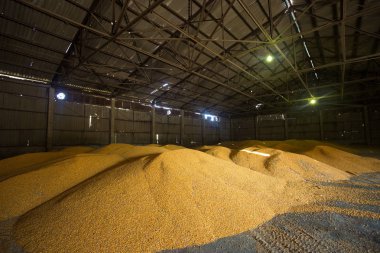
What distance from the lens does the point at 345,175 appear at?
Result: 661cm

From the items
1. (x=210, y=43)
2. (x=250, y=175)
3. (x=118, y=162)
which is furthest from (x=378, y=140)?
(x=118, y=162)

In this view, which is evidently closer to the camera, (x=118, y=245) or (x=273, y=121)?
(x=118, y=245)

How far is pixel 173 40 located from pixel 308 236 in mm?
9816

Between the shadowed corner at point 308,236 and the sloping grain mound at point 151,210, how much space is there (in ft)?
0.54

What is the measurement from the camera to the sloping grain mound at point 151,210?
2.58 metres

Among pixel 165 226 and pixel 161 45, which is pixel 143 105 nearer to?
pixel 161 45

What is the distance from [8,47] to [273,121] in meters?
23.6

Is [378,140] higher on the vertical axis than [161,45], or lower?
lower

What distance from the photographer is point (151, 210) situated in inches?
124

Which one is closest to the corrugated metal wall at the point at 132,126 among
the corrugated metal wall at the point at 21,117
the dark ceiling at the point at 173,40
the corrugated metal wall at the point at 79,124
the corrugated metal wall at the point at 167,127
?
the corrugated metal wall at the point at 79,124

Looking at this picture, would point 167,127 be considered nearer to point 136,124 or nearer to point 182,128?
point 182,128

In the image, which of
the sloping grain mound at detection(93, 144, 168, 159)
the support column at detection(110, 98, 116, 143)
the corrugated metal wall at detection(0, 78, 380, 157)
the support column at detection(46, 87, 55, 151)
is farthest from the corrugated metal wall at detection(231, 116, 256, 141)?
the support column at detection(46, 87, 55, 151)

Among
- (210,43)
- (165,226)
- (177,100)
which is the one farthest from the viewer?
(177,100)

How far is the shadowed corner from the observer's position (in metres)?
2.51
